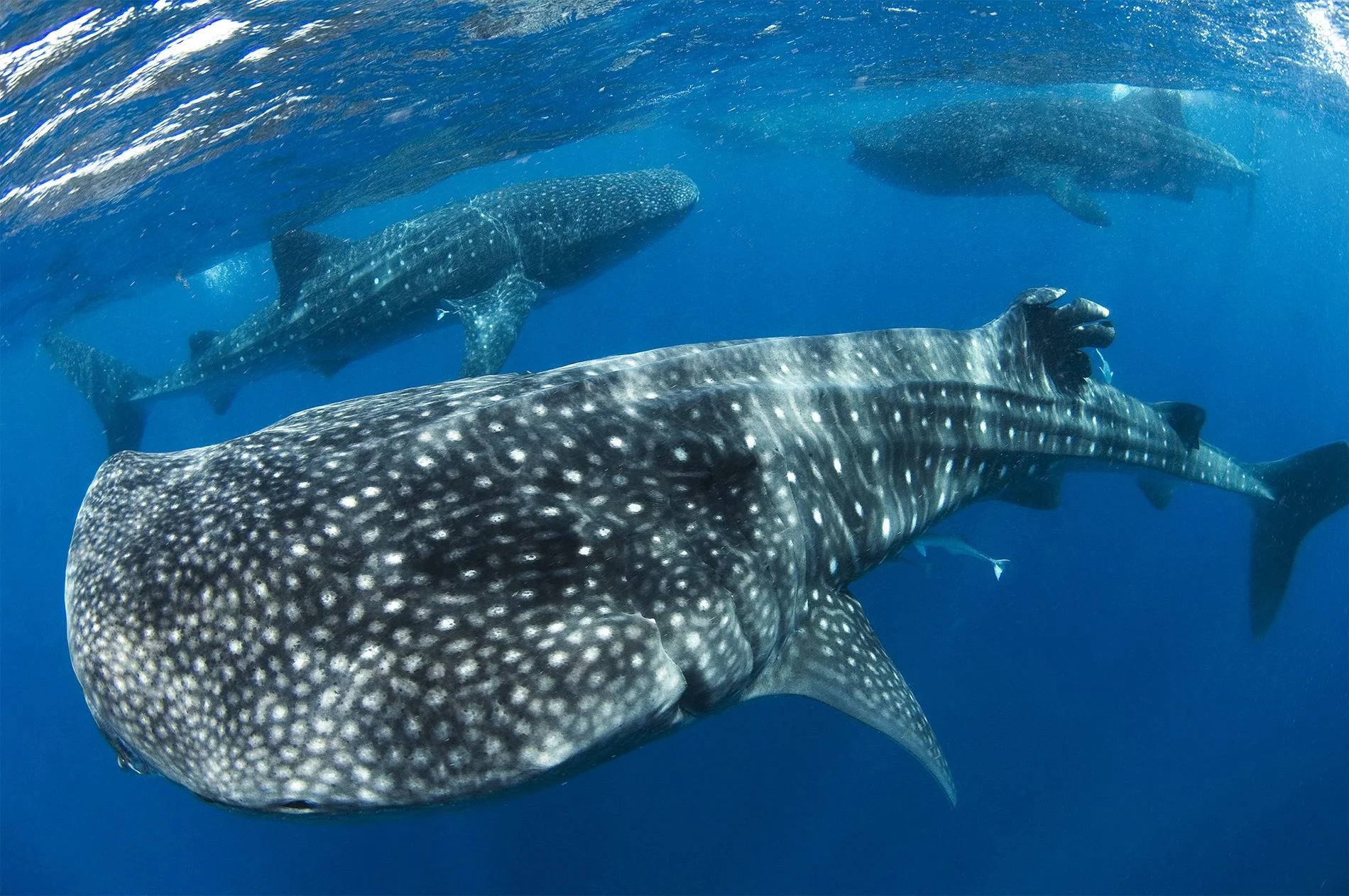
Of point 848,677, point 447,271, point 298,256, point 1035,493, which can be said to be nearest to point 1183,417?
point 1035,493

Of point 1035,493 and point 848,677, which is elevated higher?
point 848,677

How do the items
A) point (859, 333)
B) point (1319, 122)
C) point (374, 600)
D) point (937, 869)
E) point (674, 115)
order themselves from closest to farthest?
point (374, 600) < point (859, 333) < point (937, 869) < point (674, 115) < point (1319, 122)

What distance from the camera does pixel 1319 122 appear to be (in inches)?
1089

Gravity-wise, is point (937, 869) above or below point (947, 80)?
below

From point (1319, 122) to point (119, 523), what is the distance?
1532 inches

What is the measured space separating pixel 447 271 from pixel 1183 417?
10191 millimetres

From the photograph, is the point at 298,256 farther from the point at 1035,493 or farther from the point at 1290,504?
the point at 1290,504

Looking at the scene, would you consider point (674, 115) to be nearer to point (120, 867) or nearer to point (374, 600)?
point (374, 600)

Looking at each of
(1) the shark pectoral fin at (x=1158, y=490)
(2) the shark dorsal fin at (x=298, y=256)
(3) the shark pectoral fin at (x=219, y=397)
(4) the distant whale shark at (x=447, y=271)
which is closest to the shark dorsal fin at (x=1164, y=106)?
(4) the distant whale shark at (x=447, y=271)

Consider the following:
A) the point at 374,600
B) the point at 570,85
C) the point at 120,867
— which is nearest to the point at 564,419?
the point at 374,600

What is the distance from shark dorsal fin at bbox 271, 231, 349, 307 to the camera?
39.2 ft

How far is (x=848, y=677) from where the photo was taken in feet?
13.4

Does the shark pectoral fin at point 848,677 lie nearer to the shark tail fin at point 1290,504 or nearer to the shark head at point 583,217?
the shark tail fin at point 1290,504

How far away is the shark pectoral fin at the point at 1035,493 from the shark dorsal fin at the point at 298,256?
11022 millimetres
